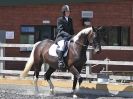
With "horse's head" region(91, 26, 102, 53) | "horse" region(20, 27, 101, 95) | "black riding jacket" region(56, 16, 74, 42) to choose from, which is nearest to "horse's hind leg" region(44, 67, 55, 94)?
"horse" region(20, 27, 101, 95)

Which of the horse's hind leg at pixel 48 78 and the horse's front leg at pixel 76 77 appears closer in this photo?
the horse's front leg at pixel 76 77

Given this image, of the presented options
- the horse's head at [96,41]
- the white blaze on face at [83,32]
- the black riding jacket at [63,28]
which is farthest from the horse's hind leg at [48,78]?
the horse's head at [96,41]

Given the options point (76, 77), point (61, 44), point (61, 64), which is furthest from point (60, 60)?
point (76, 77)

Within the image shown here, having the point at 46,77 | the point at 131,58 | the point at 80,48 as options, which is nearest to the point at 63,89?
the point at 46,77

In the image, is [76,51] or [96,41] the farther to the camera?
[76,51]

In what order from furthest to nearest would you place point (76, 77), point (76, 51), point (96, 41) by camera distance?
point (76, 51) < point (76, 77) < point (96, 41)

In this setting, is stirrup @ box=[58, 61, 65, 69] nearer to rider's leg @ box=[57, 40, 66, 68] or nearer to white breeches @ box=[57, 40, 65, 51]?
rider's leg @ box=[57, 40, 66, 68]

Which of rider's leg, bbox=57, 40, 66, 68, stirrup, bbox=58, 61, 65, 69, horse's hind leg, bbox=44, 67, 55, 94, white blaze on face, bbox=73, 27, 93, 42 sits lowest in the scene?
horse's hind leg, bbox=44, 67, 55, 94

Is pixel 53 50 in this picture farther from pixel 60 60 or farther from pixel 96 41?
pixel 96 41

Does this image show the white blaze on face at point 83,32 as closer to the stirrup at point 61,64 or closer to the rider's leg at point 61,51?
the rider's leg at point 61,51

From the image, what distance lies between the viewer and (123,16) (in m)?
30.0

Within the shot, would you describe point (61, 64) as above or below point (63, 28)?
below

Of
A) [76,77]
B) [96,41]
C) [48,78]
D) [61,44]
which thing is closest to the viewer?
[96,41]

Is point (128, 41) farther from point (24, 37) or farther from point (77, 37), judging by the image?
point (77, 37)
